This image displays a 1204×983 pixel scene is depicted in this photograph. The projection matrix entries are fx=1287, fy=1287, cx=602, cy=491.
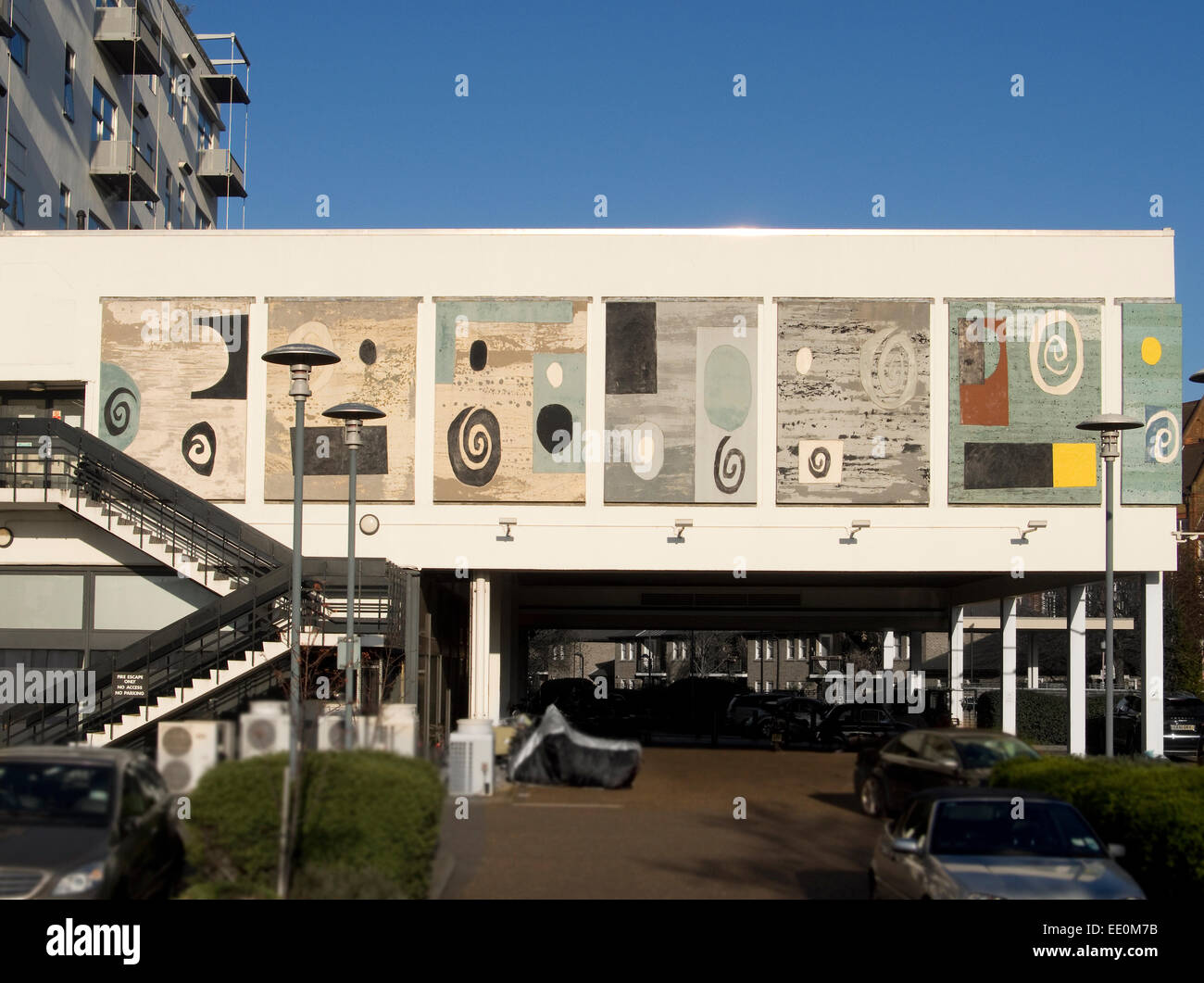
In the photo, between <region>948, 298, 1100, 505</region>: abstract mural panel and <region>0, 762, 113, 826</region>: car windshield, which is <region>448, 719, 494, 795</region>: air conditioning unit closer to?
<region>0, 762, 113, 826</region>: car windshield

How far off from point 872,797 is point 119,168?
1595 inches

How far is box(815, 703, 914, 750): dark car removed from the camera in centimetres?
1084

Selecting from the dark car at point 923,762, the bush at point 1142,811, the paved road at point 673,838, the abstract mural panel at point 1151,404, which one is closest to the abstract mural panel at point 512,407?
the abstract mural panel at point 1151,404

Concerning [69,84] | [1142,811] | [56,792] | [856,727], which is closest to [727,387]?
[856,727]

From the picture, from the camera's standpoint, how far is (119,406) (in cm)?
2652

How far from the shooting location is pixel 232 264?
26.8 metres

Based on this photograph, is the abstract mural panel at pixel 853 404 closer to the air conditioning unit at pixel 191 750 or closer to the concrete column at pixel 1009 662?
the concrete column at pixel 1009 662

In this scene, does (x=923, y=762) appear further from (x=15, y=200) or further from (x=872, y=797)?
(x=15, y=200)

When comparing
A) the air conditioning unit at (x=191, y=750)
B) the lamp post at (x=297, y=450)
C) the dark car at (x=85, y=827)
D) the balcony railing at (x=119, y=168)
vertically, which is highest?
the balcony railing at (x=119, y=168)

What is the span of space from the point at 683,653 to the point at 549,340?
13475 millimetres

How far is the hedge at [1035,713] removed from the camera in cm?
2938

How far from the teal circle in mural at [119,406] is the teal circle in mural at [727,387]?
38.4 feet
